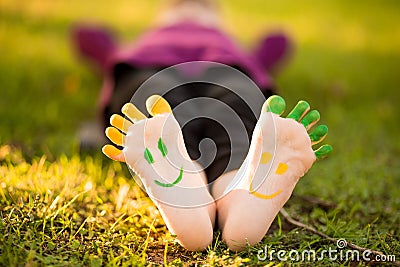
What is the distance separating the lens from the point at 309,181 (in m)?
1.54

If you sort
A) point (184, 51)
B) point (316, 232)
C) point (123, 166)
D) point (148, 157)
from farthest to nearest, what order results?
point (184, 51)
point (123, 166)
point (316, 232)
point (148, 157)

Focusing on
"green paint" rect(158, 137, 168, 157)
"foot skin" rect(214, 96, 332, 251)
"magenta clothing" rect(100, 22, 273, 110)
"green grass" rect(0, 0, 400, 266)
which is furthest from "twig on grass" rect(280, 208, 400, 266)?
"magenta clothing" rect(100, 22, 273, 110)

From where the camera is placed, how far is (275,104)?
105 cm

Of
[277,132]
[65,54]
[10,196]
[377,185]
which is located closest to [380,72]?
[377,185]

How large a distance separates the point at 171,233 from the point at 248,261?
0.17 m

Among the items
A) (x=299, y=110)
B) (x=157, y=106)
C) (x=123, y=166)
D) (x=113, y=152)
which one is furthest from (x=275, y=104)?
(x=123, y=166)

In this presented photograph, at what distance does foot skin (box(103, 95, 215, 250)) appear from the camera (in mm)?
1000

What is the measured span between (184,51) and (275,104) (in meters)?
0.85

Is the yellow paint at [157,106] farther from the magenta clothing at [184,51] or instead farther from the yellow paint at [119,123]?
the magenta clothing at [184,51]

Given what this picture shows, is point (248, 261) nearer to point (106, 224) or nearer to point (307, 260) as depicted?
point (307, 260)

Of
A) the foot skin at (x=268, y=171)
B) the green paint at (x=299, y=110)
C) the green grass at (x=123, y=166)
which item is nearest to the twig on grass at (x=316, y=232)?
the green grass at (x=123, y=166)

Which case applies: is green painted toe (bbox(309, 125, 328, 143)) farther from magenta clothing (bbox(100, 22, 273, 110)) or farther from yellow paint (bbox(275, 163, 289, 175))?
magenta clothing (bbox(100, 22, 273, 110))

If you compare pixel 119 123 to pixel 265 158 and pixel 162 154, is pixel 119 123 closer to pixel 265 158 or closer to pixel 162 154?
pixel 162 154

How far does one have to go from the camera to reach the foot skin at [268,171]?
1017 mm
